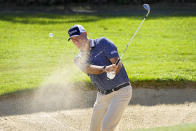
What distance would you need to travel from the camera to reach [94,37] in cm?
1611

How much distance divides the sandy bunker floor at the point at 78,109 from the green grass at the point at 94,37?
0.41 metres

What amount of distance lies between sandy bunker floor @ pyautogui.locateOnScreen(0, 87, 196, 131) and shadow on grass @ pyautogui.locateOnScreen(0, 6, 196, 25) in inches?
344

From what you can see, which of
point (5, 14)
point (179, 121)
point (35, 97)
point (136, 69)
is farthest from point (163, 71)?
point (5, 14)

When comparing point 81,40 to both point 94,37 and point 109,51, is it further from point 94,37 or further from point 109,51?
point 94,37

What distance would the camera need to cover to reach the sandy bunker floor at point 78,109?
9.31 m

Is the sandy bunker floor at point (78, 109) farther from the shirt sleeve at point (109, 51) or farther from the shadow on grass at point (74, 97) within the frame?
the shirt sleeve at point (109, 51)

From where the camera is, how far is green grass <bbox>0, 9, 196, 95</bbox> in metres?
11.5

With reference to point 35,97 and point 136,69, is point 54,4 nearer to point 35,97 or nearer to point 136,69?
point 136,69

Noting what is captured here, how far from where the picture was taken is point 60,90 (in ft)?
34.2

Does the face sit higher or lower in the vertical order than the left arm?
higher

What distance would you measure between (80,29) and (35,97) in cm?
416

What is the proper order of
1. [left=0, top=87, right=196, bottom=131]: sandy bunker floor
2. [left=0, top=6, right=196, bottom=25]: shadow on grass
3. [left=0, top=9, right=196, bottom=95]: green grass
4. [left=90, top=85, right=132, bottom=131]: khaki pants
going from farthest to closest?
[left=0, top=6, right=196, bottom=25]: shadow on grass → [left=0, top=9, right=196, bottom=95]: green grass → [left=0, top=87, right=196, bottom=131]: sandy bunker floor → [left=90, top=85, right=132, bottom=131]: khaki pants

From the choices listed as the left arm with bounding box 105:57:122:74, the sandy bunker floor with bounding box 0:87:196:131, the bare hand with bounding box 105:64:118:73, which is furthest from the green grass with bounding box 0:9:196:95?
the bare hand with bounding box 105:64:118:73

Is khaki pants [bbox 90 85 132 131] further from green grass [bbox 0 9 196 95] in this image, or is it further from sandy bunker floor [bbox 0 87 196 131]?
green grass [bbox 0 9 196 95]
